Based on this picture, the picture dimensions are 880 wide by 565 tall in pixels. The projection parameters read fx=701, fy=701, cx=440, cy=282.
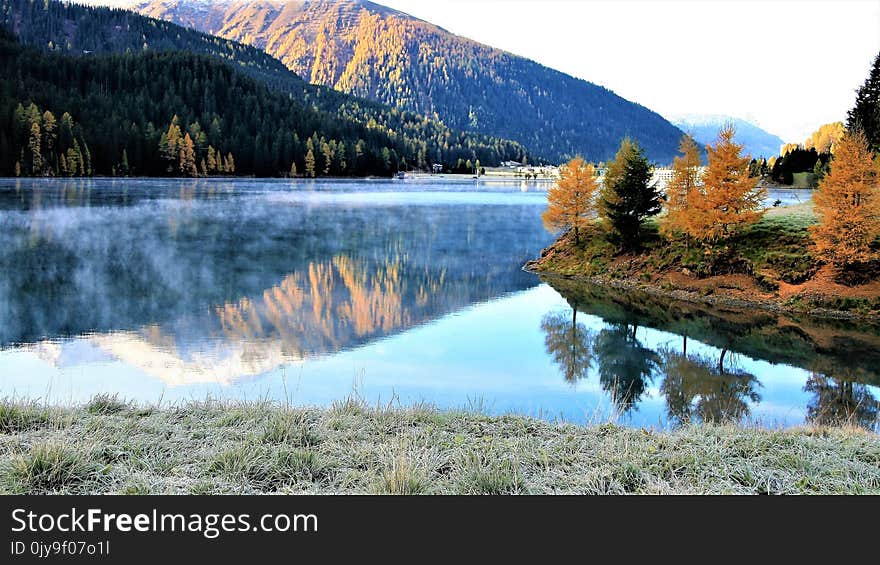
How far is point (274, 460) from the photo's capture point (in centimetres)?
660

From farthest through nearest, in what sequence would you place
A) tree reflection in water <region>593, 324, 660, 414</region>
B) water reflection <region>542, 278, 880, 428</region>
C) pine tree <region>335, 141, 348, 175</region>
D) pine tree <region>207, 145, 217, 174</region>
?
pine tree <region>335, 141, 348, 175</region> < pine tree <region>207, 145, 217, 174</region> < tree reflection in water <region>593, 324, 660, 414</region> < water reflection <region>542, 278, 880, 428</region>

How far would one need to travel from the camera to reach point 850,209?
2623 centimetres

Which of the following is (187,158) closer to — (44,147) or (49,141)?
(49,141)

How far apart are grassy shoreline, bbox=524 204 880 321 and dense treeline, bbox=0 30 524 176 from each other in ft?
333

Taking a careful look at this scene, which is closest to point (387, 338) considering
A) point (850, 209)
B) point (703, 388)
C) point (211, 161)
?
point (703, 388)

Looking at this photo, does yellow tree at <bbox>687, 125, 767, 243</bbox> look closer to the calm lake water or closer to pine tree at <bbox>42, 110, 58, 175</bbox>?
the calm lake water

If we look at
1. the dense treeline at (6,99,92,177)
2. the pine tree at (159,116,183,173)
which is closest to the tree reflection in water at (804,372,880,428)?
the dense treeline at (6,99,92,177)

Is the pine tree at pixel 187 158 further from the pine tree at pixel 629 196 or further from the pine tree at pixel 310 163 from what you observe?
the pine tree at pixel 629 196

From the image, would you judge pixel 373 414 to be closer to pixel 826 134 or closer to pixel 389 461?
pixel 389 461

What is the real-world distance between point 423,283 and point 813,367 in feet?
53.0

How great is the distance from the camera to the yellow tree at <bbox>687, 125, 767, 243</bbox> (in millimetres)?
29406

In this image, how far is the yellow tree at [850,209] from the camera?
2589cm
